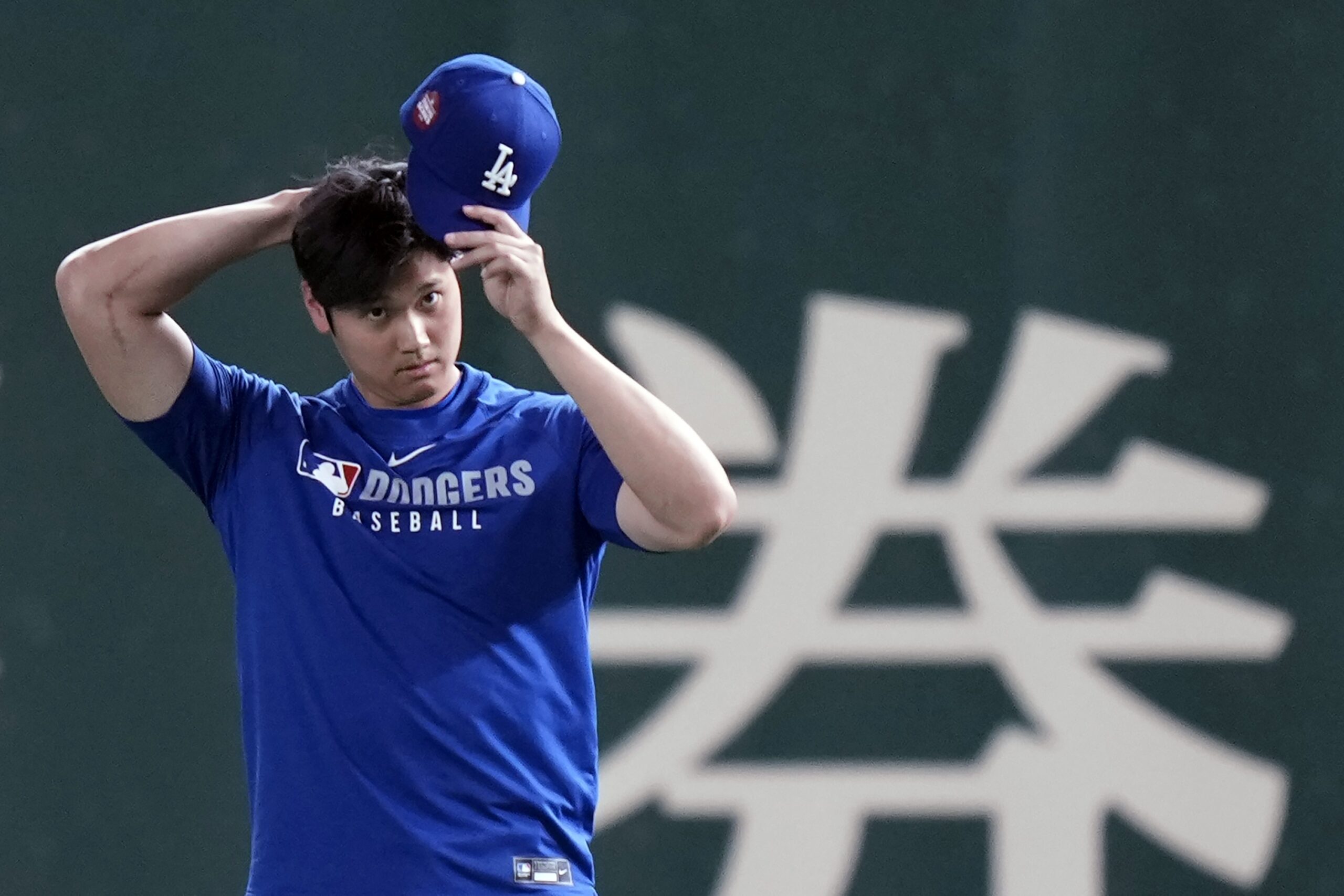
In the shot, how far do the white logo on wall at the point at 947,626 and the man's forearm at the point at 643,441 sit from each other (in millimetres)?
875

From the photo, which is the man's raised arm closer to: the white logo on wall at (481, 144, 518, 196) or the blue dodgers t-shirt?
the blue dodgers t-shirt

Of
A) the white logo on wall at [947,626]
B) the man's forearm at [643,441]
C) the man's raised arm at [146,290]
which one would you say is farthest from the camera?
the white logo on wall at [947,626]

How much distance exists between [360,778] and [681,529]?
273mm

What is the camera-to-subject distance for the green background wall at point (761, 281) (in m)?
1.94

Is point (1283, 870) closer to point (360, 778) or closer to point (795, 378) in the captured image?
point (795, 378)

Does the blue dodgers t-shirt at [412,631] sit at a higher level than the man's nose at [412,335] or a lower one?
lower

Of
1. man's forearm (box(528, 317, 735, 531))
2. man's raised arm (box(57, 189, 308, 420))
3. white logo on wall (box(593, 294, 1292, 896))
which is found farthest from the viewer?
Answer: white logo on wall (box(593, 294, 1292, 896))

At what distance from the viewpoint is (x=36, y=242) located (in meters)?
1.98

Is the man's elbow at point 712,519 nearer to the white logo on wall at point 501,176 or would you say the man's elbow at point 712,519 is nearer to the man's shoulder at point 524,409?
the man's shoulder at point 524,409

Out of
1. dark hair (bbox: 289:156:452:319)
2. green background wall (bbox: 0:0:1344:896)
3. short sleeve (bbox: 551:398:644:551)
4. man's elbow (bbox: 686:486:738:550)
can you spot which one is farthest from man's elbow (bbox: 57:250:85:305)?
green background wall (bbox: 0:0:1344:896)

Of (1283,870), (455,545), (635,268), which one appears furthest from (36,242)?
(1283,870)

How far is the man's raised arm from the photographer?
117 cm

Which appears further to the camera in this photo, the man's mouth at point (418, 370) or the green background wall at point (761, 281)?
the green background wall at point (761, 281)

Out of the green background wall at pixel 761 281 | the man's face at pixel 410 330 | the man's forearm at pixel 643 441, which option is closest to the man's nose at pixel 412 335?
the man's face at pixel 410 330
